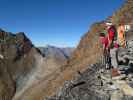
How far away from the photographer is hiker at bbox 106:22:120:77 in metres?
22.5

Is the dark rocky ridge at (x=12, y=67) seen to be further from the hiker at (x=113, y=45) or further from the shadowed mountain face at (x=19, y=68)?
the hiker at (x=113, y=45)

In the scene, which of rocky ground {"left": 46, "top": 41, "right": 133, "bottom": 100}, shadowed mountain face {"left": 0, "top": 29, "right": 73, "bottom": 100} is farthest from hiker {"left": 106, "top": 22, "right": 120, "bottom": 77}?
shadowed mountain face {"left": 0, "top": 29, "right": 73, "bottom": 100}

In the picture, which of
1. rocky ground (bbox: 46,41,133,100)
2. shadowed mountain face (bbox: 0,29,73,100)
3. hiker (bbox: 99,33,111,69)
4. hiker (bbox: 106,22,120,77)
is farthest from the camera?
shadowed mountain face (bbox: 0,29,73,100)

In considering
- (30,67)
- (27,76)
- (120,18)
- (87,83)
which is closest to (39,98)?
(120,18)

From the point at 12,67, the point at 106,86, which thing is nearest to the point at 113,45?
the point at 106,86

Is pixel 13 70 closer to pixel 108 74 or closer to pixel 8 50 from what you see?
pixel 8 50

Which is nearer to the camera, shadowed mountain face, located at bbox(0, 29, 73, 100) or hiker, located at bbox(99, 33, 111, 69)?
hiker, located at bbox(99, 33, 111, 69)

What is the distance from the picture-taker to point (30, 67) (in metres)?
190

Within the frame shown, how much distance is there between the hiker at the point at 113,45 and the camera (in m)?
22.5

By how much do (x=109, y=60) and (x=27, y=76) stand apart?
154694 mm

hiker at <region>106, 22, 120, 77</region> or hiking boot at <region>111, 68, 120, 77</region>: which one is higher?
hiker at <region>106, 22, 120, 77</region>

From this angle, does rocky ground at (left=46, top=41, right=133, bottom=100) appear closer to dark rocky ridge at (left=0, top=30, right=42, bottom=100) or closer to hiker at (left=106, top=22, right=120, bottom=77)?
hiker at (left=106, top=22, right=120, bottom=77)

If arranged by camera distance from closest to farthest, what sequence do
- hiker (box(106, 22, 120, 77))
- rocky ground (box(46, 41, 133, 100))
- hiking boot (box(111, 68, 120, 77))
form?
1. rocky ground (box(46, 41, 133, 100))
2. hiker (box(106, 22, 120, 77))
3. hiking boot (box(111, 68, 120, 77))

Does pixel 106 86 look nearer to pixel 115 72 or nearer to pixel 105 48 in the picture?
pixel 115 72
